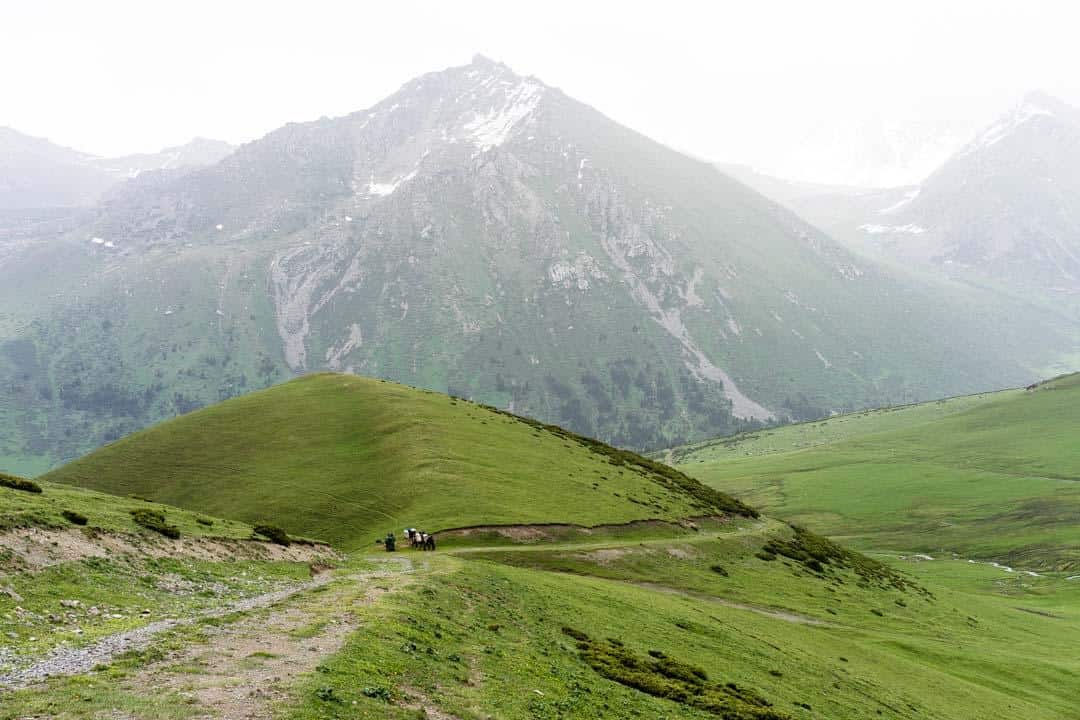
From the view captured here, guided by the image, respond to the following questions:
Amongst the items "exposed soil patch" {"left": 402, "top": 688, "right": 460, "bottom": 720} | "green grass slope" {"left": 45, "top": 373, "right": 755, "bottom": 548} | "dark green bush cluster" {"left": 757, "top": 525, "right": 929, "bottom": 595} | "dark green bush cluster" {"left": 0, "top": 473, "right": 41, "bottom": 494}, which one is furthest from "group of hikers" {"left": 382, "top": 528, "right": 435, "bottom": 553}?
"dark green bush cluster" {"left": 757, "top": 525, "right": 929, "bottom": 595}

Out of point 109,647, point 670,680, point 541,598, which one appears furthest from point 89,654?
point 541,598

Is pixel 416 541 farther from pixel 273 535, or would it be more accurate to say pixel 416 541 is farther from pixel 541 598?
pixel 541 598

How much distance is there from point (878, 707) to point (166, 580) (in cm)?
4371

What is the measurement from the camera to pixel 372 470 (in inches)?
3408

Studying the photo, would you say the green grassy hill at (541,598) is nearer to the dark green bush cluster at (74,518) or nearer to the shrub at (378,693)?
the shrub at (378,693)

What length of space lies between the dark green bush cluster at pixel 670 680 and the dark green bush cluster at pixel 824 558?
51.2 meters

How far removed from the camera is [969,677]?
6278cm

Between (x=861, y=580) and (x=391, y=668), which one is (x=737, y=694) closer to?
(x=391, y=668)

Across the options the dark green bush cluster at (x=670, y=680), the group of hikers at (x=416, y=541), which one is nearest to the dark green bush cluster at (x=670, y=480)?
the group of hikers at (x=416, y=541)

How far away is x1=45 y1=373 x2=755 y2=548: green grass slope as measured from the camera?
76.6m

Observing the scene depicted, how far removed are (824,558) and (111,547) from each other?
8939 cm

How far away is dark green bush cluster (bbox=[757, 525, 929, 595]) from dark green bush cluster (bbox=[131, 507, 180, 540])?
66926mm

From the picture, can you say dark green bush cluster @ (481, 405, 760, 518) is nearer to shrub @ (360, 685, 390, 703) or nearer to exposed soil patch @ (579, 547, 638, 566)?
exposed soil patch @ (579, 547, 638, 566)

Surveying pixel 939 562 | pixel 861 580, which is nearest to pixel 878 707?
pixel 861 580
